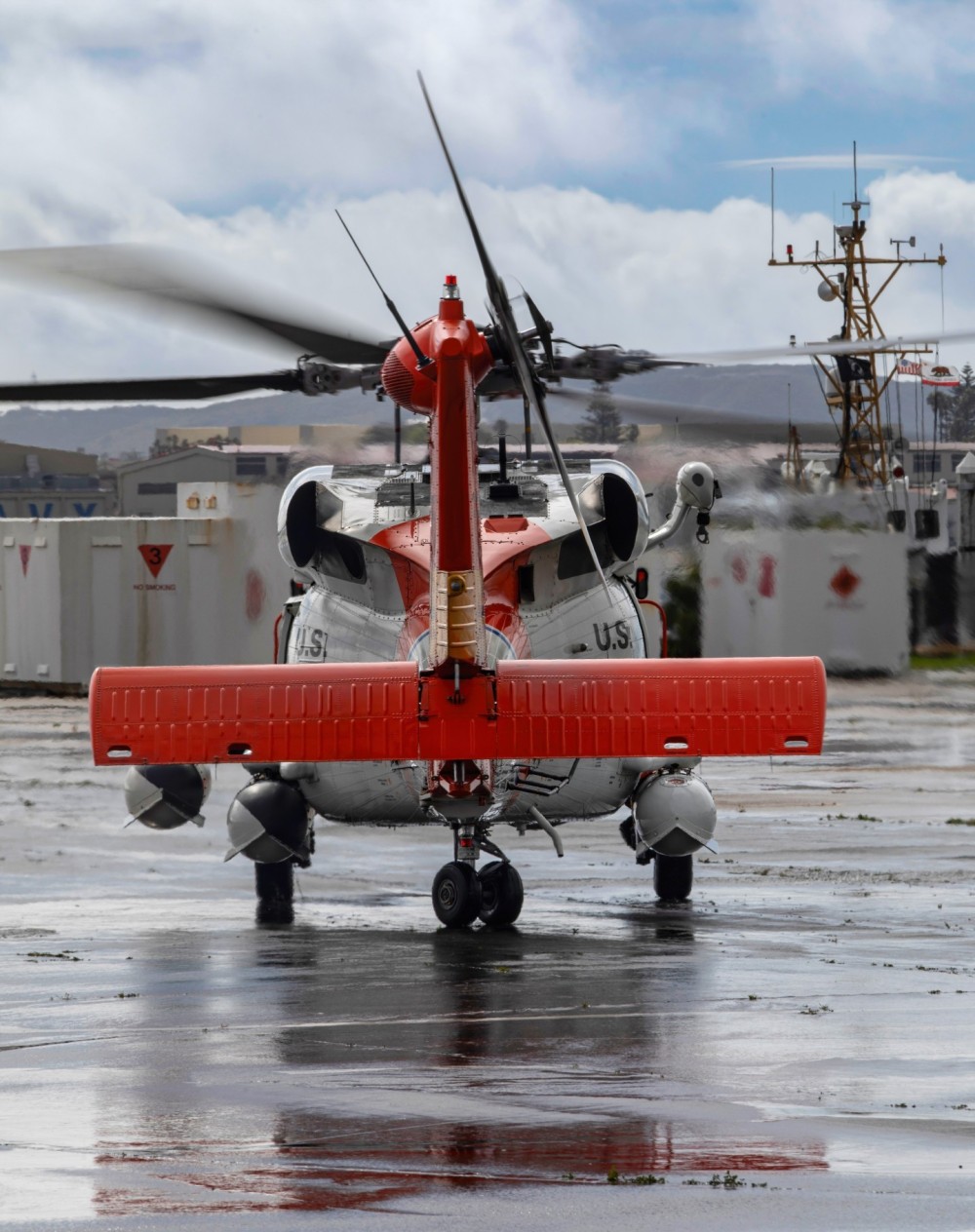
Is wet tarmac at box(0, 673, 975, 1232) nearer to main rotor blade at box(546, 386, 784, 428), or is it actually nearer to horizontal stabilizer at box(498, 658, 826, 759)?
horizontal stabilizer at box(498, 658, 826, 759)

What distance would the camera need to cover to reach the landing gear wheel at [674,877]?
16.4 meters

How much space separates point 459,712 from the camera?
12.1 metres

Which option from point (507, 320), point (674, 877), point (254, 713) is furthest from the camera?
point (674, 877)

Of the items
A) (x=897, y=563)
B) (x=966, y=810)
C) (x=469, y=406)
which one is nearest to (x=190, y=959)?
(x=469, y=406)

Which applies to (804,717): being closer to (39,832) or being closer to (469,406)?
(469,406)

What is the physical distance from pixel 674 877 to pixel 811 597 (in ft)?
87.1

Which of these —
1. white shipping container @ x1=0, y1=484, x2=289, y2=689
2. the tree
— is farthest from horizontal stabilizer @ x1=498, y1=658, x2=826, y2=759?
white shipping container @ x1=0, y1=484, x2=289, y2=689

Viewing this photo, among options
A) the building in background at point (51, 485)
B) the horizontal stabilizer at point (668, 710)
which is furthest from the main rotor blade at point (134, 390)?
the building in background at point (51, 485)

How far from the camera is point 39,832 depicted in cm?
2130

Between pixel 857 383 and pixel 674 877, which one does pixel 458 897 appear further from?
pixel 857 383

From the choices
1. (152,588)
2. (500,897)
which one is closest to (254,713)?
(500,897)

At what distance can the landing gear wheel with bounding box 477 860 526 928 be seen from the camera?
14.6m

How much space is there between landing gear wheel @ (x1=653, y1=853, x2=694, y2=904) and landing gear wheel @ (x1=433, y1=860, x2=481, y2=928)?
2260 millimetres

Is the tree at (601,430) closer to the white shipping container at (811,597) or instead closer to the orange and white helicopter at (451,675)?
the white shipping container at (811,597)
